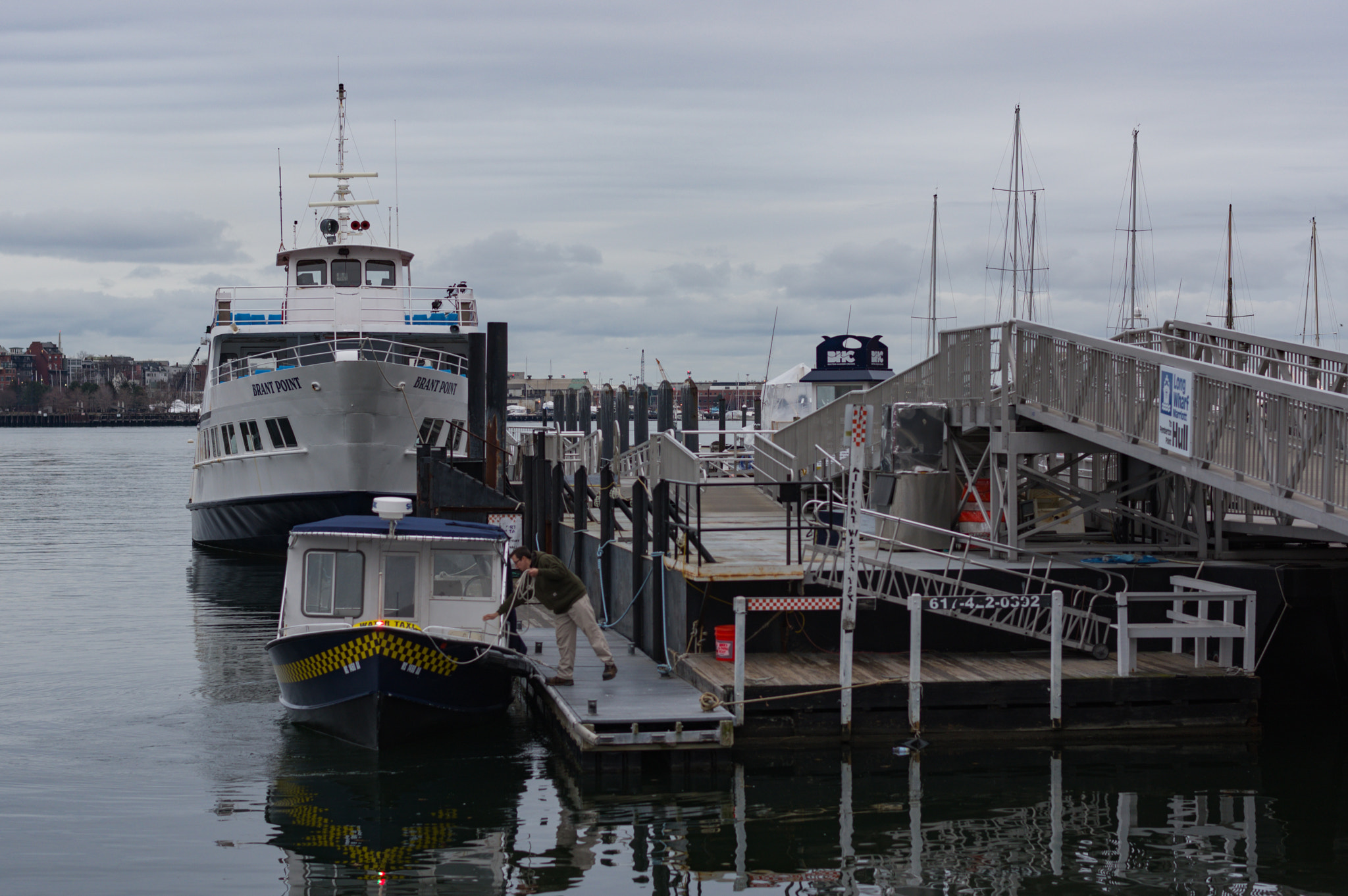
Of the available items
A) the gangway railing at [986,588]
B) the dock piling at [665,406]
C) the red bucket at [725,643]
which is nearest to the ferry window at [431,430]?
the dock piling at [665,406]

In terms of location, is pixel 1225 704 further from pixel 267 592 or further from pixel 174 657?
pixel 267 592

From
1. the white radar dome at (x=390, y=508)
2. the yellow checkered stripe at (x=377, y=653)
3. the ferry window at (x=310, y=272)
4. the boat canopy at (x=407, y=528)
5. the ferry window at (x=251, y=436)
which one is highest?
the ferry window at (x=310, y=272)

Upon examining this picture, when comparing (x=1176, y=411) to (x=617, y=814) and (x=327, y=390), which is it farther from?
(x=327, y=390)

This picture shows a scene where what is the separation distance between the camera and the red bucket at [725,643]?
1542cm

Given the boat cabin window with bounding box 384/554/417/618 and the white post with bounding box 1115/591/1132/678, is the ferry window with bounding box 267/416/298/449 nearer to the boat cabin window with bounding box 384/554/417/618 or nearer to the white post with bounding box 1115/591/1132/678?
the boat cabin window with bounding box 384/554/417/618

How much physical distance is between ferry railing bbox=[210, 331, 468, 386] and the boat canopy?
14115 mm

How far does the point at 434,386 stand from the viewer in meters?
31.4

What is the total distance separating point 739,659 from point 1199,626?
5267 mm

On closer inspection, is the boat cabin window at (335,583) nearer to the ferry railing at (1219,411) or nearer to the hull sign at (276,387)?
the ferry railing at (1219,411)

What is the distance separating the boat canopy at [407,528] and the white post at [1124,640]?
731 cm

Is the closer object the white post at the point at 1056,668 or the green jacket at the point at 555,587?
the white post at the point at 1056,668

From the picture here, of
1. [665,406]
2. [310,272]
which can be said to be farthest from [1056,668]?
[665,406]

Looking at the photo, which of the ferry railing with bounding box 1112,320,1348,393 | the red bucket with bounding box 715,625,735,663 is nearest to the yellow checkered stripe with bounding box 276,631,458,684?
the red bucket with bounding box 715,625,735,663

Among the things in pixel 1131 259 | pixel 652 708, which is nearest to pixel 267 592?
pixel 652 708
